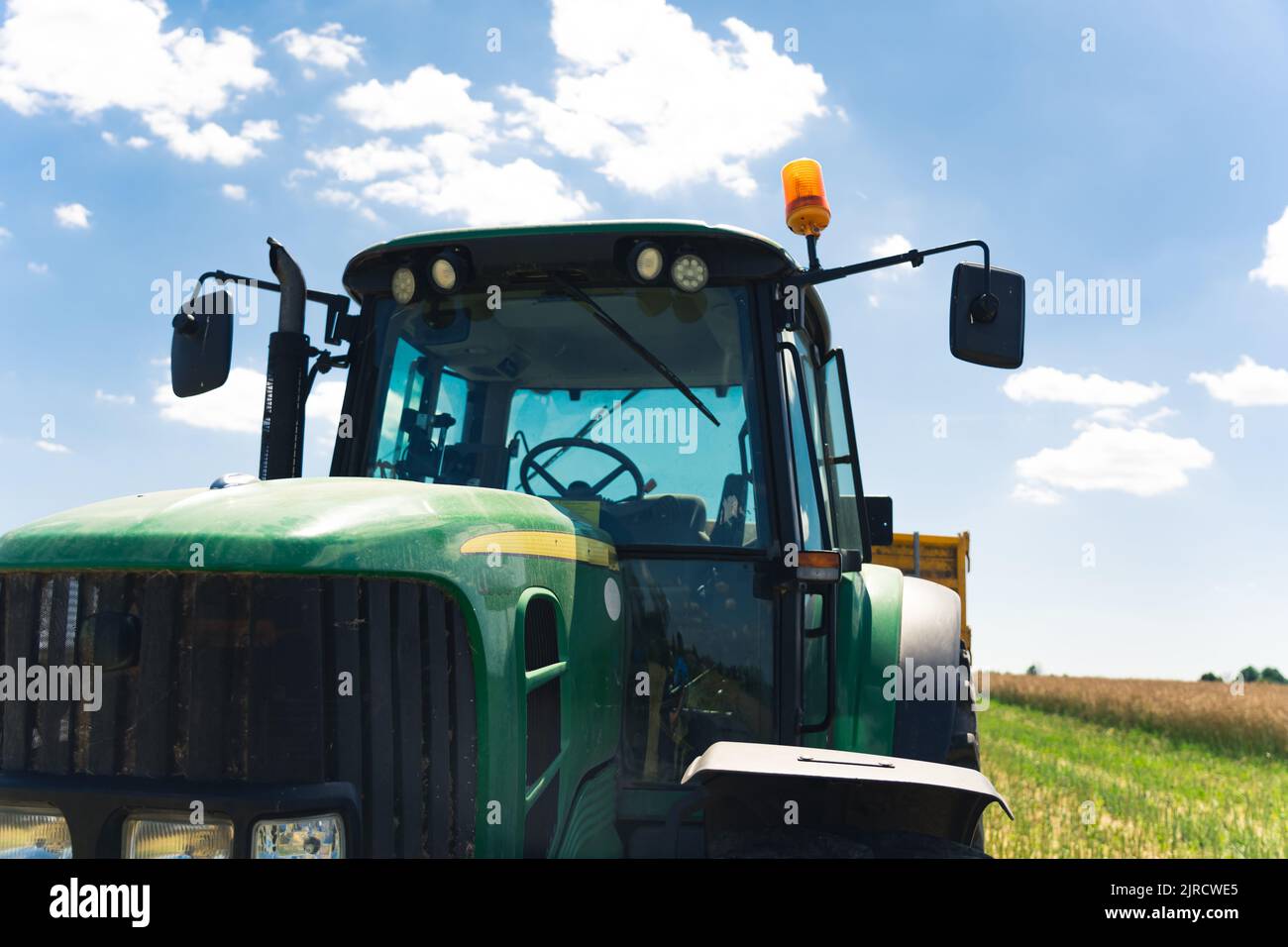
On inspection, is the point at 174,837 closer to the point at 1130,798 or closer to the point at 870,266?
the point at 870,266

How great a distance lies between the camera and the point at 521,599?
8.30 feet

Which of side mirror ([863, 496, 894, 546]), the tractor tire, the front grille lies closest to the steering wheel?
the front grille

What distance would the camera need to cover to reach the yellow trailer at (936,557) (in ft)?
29.1

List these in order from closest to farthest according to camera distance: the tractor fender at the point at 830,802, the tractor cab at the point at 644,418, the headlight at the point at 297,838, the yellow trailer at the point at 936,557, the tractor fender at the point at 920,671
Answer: the headlight at the point at 297,838
the tractor fender at the point at 830,802
the tractor cab at the point at 644,418
the tractor fender at the point at 920,671
the yellow trailer at the point at 936,557

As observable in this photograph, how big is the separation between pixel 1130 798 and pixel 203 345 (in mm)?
8742

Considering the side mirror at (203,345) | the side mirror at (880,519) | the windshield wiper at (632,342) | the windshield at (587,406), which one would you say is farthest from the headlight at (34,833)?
the side mirror at (880,519)

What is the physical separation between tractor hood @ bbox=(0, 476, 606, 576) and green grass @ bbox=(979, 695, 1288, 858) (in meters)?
5.08

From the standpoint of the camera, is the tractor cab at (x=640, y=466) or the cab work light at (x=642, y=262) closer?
the tractor cab at (x=640, y=466)

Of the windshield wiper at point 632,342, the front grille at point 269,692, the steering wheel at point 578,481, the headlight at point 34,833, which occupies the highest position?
the windshield wiper at point 632,342

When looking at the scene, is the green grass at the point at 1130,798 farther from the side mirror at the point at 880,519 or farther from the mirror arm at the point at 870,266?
the mirror arm at the point at 870,266

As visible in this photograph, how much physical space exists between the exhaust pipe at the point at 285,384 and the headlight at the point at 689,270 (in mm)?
1422

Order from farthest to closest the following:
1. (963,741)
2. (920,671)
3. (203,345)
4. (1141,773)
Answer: (1141,773)
(963,741)
(920,671)
(203,345)

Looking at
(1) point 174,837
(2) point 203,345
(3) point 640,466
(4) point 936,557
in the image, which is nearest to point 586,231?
(3) point 640,466
